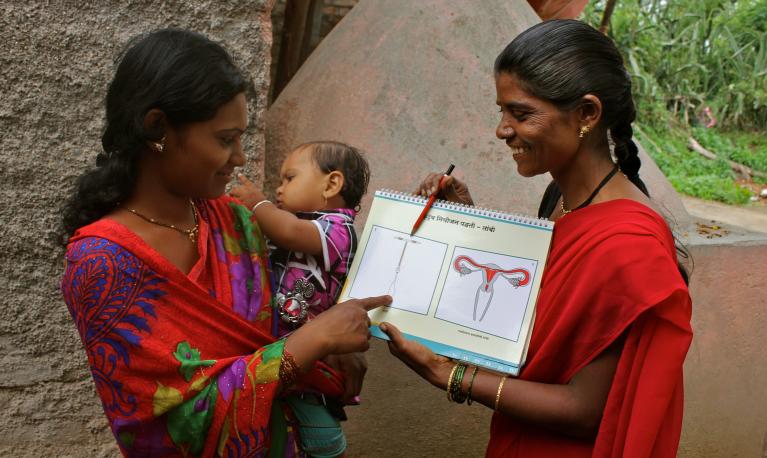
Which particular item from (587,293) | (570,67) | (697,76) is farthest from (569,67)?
(697,76)

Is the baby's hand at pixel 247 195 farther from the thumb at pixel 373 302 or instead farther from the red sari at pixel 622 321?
the red sari at pixel 622 321

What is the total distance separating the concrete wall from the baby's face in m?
0.79

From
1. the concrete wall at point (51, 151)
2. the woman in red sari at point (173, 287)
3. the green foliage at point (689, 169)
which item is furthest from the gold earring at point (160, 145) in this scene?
the green foliage at point (689, 169)

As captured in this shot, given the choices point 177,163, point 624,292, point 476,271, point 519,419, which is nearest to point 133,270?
point 177,163

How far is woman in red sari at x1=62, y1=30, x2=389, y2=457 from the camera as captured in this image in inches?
60.1

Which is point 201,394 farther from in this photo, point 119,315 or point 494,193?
point 494,193

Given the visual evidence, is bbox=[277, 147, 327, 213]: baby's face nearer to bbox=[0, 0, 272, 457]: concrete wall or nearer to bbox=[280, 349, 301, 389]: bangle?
bbox=[280, 349, 301, 389]: bangle

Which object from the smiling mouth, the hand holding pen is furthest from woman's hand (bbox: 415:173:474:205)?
the smiling mouth

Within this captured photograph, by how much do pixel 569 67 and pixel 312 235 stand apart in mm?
743

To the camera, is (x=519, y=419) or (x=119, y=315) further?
(x=519, y=419)

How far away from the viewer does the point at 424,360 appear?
1699 millimetres

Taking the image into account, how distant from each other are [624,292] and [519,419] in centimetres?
39

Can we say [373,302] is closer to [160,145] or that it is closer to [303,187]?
[303,187]

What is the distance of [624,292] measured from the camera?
1.56 metres
